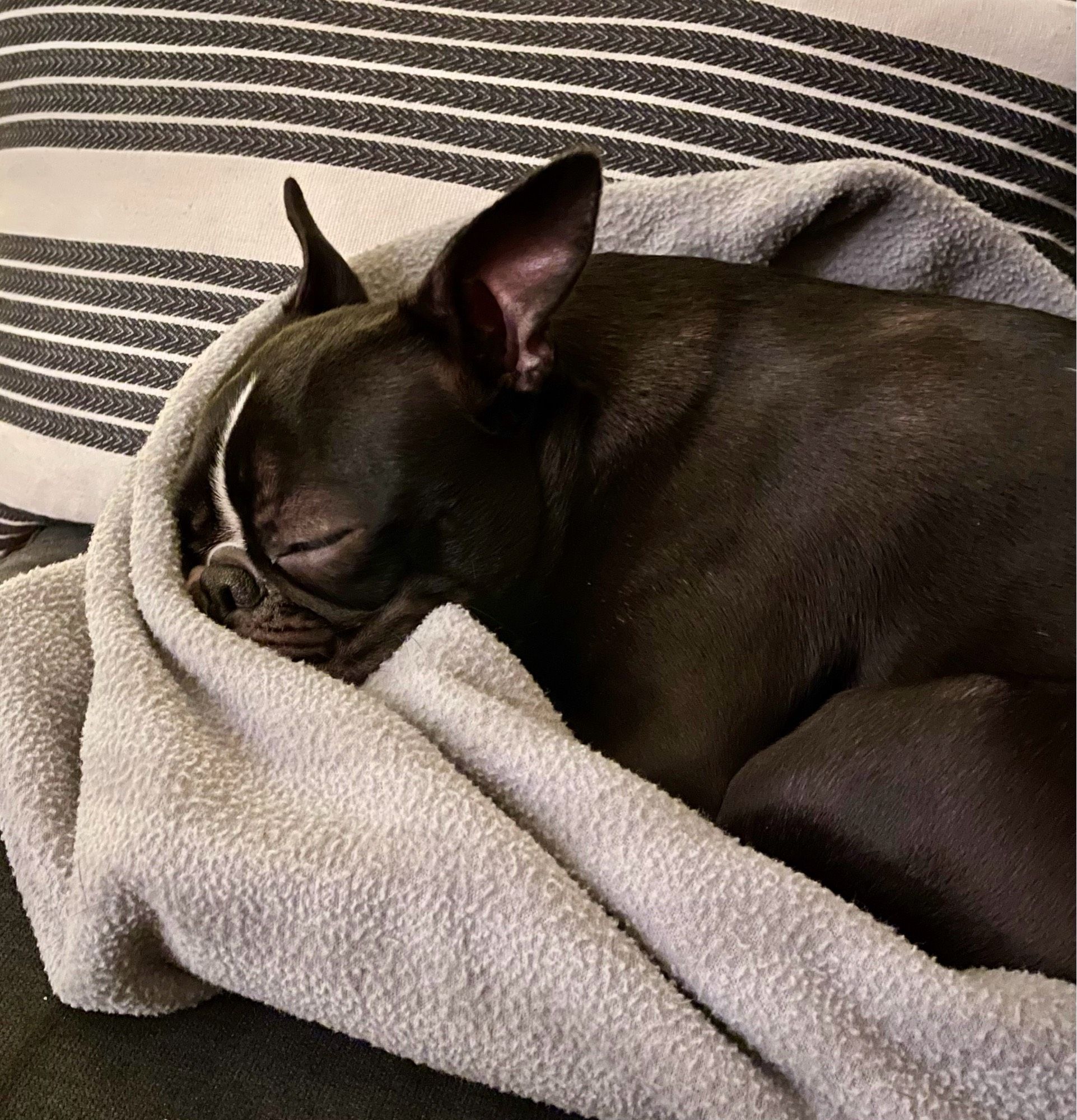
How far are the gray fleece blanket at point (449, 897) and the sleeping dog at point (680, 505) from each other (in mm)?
105

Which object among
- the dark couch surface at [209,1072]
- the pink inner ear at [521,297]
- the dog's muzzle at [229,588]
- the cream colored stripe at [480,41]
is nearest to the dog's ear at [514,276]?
the pink inner ear at [521,297]

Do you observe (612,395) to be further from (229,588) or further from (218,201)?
(218,201)

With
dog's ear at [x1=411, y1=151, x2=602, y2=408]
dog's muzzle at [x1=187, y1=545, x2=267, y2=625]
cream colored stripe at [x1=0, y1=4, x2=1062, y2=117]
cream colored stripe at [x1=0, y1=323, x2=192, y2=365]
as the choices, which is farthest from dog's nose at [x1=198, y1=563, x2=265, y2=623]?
cream colored stripe at [x1=0, y1=4, x2=1062, y2=117]

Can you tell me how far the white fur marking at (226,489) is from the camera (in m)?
1.14

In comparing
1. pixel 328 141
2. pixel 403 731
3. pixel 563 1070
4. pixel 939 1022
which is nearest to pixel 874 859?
pixel 939 1022

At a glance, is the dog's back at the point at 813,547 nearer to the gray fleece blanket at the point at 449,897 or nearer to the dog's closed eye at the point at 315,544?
the gray fleece blanket at the point at 449,897

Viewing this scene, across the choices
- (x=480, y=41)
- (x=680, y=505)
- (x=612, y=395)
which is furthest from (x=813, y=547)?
(x=480, y=41)

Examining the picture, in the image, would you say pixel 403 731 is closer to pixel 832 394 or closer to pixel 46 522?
pixel 832 394

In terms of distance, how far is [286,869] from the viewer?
0.90 meters

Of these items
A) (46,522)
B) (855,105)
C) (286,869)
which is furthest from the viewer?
(46,522)

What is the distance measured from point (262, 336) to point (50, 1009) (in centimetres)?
73

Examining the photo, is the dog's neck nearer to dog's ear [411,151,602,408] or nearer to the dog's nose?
dog's ear [411,151,602,408]

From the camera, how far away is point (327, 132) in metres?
1.52

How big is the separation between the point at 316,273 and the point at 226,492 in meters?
0.28
